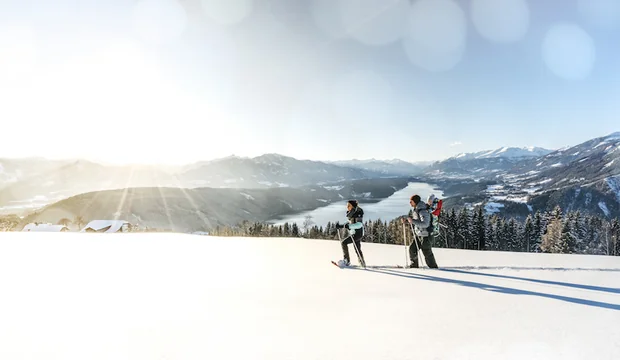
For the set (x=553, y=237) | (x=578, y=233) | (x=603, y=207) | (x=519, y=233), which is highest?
(x=603, y=207)

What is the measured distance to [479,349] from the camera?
12.3ft

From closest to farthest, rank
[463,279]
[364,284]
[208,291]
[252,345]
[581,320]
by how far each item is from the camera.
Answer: [252,345] → [581,320] → [208,291] → [364,284] → [463,279]

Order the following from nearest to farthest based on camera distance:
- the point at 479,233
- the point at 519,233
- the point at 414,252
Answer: the point at 414,252
the point at 479,233
the point at 519,233

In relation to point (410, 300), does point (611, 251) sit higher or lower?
lower

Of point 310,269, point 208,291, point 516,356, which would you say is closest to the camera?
point 516,356

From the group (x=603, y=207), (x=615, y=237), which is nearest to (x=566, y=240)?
(x=615, y=237)

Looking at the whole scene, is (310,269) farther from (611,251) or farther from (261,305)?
(611,251)

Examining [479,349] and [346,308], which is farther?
[346,308]

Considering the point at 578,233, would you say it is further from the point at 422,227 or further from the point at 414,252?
the point at 422,227

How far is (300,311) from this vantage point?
16.6 ft

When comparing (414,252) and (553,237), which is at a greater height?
(414,252)

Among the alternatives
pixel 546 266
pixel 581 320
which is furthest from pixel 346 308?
pixel 546 266

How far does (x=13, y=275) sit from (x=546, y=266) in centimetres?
1467

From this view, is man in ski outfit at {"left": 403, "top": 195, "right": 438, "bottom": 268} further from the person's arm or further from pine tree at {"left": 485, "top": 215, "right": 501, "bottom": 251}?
pine tree at {"left": 485, "top": 215, "right": 501, "bottom": 251}
